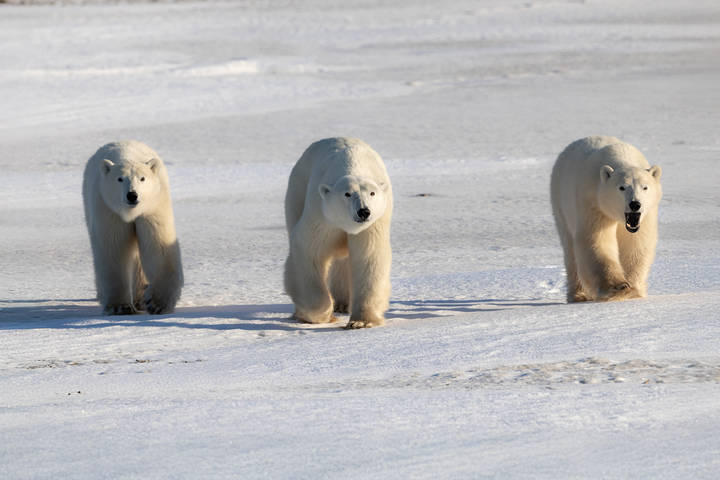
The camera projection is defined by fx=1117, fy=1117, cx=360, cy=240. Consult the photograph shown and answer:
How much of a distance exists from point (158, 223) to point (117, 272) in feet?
1.12

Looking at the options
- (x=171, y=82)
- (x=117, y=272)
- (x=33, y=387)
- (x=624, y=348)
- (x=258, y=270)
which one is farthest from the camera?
(x=171, y=82)

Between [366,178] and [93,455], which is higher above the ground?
[366,178]

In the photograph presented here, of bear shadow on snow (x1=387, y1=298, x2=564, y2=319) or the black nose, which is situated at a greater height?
the black nose

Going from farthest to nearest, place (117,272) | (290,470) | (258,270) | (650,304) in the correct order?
(258,270)
(117,272)
(650,304)
(290,470)

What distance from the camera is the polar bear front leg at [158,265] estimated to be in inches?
233

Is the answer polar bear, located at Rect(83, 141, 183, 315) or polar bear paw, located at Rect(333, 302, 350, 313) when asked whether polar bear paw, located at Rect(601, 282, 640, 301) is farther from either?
polar bear, located at Rect(83, 141, 183, 315)

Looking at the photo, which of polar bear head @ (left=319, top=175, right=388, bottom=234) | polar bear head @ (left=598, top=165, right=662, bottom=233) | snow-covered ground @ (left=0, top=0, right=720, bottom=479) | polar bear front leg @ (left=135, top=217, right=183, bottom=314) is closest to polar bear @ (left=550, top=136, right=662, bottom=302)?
polar bear head @ (left=598, top=165, right=662, bottom=233)

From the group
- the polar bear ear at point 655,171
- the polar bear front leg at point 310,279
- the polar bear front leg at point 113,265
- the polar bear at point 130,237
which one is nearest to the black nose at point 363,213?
the polar bear front leg at point 310,279

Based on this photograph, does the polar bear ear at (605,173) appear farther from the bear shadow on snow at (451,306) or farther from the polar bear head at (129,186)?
the polar bear head at (129,186)

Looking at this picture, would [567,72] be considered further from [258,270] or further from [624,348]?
[624,348]

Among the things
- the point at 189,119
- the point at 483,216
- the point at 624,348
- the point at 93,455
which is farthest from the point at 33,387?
the point at 189,119

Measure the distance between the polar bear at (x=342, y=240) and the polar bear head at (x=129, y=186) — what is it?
82 centimetres

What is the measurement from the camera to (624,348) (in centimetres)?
423

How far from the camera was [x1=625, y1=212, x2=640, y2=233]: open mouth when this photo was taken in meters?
5.37
